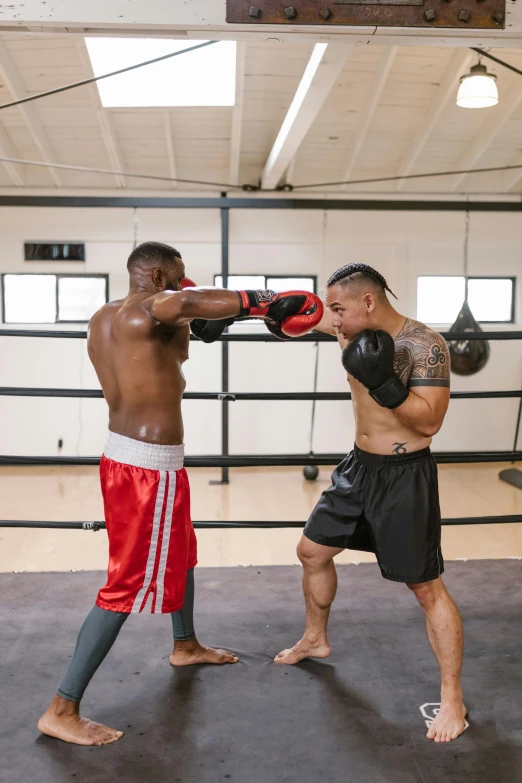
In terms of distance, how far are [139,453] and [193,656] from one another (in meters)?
0.80

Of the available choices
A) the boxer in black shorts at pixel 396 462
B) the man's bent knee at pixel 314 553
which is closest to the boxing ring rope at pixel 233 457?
the man's bent knee at pixel 314 553

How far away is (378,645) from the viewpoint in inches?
97.8

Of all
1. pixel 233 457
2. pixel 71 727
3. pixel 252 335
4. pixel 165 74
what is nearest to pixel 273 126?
pixel 165 74

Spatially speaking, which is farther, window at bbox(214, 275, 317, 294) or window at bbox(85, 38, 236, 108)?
window at bbox(214, 275, 317, 294)

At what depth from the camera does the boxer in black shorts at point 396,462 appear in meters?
1.93

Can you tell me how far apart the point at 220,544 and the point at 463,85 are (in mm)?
3302

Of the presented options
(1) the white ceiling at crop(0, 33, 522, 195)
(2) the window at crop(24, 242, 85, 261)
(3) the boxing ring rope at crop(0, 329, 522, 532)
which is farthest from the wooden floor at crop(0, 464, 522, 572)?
(1) the white ceiling at crop(0, 33, 522, 195)

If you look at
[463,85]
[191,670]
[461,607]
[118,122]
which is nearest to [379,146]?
[463,85]

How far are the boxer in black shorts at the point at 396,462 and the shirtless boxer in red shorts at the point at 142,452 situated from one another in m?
0.18

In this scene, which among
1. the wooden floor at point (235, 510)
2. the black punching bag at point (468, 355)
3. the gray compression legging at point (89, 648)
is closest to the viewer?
the gray compression legging at point (89, 648)

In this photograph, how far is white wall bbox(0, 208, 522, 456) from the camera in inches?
271

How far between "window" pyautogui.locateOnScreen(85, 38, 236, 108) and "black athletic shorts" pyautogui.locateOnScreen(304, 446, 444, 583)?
13.3 feet

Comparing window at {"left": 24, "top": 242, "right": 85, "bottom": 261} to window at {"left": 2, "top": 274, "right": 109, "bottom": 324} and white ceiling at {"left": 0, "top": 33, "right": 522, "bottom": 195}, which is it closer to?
window at {"left": 2, "top": 274, "right": 109, "bottom": 324}

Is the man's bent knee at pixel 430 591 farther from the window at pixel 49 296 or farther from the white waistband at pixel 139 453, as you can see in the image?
the window at pixel 49 296
